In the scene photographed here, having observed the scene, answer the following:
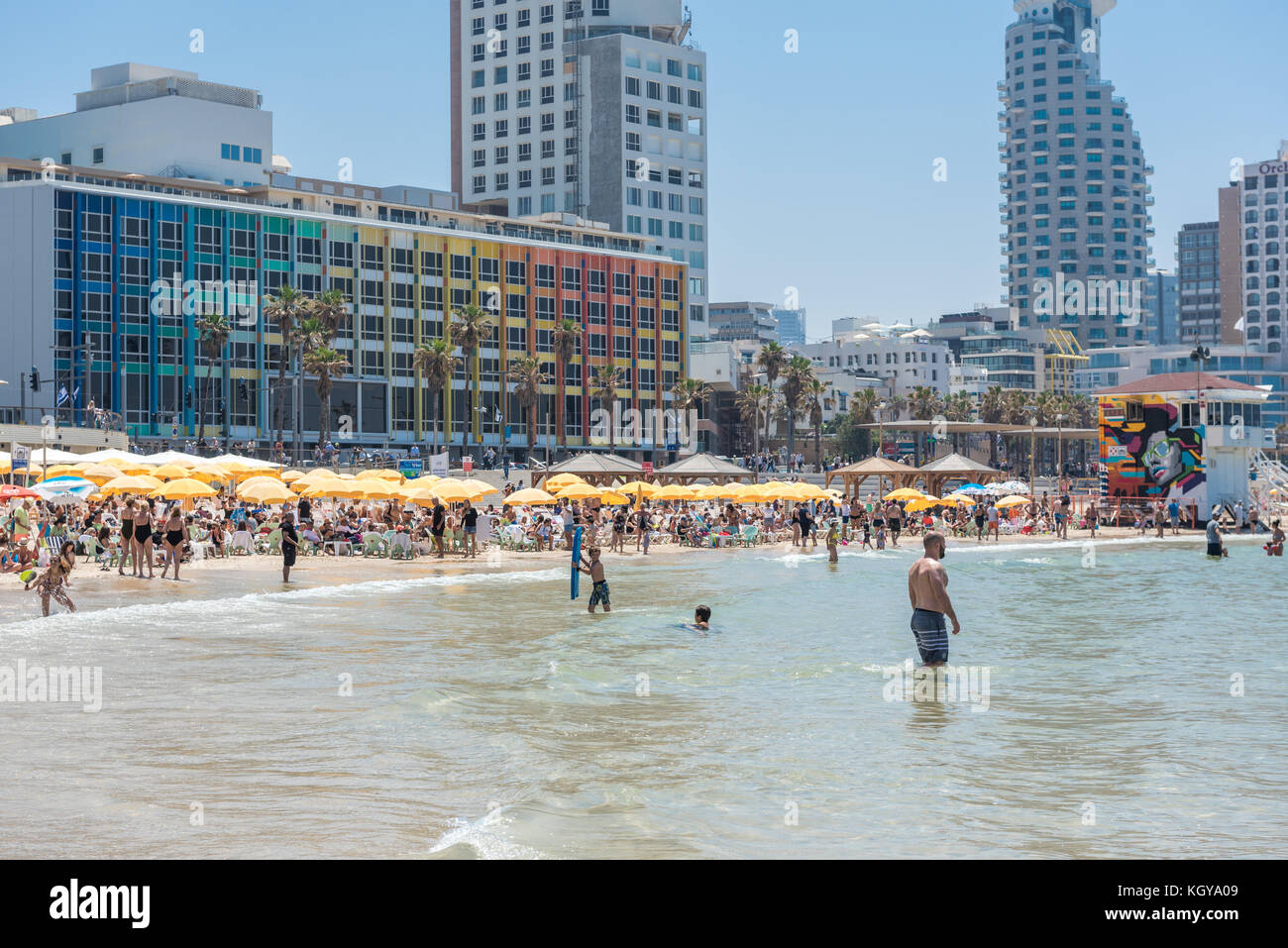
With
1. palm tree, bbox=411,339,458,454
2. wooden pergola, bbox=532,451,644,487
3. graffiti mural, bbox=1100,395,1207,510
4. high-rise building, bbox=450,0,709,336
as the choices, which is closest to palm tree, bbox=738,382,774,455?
high-rise building, bbox=450,0,709,336

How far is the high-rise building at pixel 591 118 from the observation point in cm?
12938

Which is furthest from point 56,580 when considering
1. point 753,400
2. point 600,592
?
point 753,400

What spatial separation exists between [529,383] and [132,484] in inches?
2513

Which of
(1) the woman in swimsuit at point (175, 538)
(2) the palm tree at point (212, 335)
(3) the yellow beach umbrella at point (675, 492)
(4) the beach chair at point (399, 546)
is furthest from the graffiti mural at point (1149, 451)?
(1) the woman in swimsuit at point (175, 538)

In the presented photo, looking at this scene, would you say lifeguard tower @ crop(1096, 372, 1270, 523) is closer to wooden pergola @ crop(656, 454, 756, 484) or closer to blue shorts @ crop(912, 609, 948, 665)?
wooden pergola @ crop(656, 454, 756, 484)

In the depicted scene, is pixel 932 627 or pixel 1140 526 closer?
pixel 932 627

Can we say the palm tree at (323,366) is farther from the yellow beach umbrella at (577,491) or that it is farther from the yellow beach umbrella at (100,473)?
the yellow beach umbrella at (100,473)

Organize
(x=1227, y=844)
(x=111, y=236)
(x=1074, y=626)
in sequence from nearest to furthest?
1. (x=1227, y=844)
2. (x=1074, y=626)
3. (x=111, y=236)

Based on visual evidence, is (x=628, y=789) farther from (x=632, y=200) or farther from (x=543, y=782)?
(x=632, y=200)

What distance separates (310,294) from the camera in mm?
95688

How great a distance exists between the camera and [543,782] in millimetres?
11781

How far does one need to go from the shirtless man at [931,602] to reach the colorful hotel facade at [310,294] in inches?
2750

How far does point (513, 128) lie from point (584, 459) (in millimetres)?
93630

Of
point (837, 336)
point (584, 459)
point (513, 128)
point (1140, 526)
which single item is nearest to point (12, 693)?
point (584, 459)
